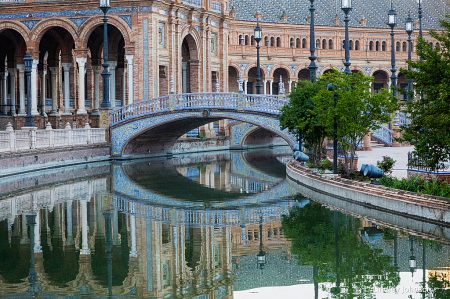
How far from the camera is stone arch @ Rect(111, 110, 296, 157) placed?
31.7 metres

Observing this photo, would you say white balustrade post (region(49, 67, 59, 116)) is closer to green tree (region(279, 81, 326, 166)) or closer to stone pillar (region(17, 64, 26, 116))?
stone pillar (region(17, 64, 26, 116))

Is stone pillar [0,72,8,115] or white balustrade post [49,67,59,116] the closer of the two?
white balustrade post [49,67,59,116]

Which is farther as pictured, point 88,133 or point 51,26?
point 51,26

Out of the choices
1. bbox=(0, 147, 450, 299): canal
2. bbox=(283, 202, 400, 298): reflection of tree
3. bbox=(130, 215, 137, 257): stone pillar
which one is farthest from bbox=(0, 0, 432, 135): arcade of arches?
bbox=(283, 202, 400, 298): reflection of tree

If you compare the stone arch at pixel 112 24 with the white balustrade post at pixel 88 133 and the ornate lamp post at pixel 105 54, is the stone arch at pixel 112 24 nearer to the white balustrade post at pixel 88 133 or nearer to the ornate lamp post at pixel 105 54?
the ornate lamp post at pixel 105 54

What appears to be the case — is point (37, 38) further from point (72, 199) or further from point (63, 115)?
point (72, 199)

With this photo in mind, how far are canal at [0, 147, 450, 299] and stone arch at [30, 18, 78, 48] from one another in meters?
14.5

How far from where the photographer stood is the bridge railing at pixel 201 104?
104 ft

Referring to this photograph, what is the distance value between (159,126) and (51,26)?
25.8ft

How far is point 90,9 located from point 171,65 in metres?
4.68

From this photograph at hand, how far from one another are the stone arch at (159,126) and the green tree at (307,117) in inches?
189

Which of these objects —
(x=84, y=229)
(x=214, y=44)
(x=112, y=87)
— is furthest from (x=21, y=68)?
(x=84, y=229)

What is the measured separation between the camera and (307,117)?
81.9 feet

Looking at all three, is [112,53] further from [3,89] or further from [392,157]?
[392,157]
